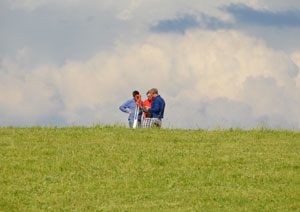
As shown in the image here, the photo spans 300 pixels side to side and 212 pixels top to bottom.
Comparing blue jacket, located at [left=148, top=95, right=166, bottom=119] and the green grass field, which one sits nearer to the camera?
the green grass field

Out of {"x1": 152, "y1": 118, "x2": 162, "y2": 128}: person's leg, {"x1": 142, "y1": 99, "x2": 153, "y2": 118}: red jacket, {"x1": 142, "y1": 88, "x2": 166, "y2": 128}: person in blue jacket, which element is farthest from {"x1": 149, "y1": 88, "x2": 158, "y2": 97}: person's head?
{"x1": 152, "y1": 118, "x2": 162, "y2": 128}: person's leg

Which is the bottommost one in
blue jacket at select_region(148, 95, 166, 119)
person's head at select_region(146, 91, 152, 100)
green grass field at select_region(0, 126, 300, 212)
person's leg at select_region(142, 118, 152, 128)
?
green grass field at select_region(0, 126, 300, 212)

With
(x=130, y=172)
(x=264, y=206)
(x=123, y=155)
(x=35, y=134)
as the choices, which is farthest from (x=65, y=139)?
(x=264, y=206)

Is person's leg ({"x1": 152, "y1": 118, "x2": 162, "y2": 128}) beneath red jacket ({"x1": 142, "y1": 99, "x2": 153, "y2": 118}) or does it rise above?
beneath

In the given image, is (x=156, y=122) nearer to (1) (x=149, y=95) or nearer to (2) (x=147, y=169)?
(1) (x=149, y=95)

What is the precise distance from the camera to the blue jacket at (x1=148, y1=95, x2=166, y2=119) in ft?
91.3

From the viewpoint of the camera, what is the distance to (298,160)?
21609 millimetres

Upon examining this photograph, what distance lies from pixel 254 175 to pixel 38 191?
5.76 metres

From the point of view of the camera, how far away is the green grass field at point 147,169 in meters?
16.9

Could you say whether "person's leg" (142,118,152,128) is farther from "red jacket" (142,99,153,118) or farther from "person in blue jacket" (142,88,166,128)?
"red jacket" (142,99,153,118)

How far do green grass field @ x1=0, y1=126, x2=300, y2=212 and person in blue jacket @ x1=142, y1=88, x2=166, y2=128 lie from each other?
1.55 meters

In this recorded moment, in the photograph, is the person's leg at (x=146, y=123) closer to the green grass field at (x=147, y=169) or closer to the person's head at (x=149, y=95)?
the person's head at (x=149, y=95)

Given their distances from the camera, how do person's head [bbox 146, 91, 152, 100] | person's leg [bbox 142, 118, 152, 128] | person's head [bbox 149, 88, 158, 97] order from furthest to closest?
person's head [bbox 146, 91, 152, 100]
person's head [bbox 149, 88, 158, 97]
person's leg [bbox 142, 118, 152, 128]

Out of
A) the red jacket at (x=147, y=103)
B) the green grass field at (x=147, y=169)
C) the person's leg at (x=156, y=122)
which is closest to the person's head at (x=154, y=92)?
the red jacket at (x=147, y=103)
